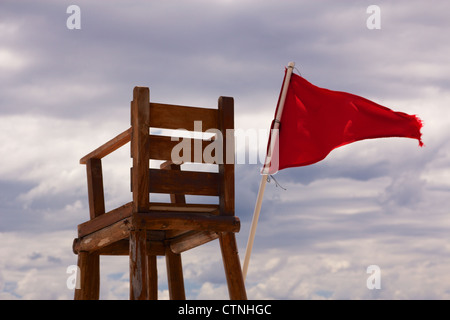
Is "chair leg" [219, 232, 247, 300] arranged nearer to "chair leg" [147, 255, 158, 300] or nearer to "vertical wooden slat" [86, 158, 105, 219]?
"vertical wooden slat" [86, 158, 105, 219]

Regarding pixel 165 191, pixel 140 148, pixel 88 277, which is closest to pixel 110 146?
pixel 140 148

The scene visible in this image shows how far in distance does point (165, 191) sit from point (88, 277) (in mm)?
2133

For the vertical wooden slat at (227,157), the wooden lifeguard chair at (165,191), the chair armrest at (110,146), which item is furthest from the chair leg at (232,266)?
the chair armrest at (110,146)

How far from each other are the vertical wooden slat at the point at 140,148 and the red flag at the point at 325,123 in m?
1.93

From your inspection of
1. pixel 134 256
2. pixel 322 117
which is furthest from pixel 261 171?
pixel 134 256

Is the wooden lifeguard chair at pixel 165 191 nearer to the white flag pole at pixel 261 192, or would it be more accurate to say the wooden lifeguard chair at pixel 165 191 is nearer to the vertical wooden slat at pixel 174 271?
the white flag pole at pixel 261 192

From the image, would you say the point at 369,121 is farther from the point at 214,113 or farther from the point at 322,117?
the point at 214,113

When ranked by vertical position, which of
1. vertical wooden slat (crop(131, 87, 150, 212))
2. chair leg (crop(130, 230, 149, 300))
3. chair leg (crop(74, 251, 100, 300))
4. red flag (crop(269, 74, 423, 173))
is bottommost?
chair leg (crop(130, 230, 149, 300))

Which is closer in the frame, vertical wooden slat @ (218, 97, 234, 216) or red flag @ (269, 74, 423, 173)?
vertical wooden slat @ (218, 97, 234, 216)

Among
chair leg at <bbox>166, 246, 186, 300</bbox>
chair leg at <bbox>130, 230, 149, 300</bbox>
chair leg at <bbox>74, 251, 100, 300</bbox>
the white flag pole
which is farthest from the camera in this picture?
chair leg at <bbox>166, 246, 186, 300</bbox>

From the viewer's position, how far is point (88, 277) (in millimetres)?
9430

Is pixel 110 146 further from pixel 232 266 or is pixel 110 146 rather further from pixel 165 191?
pixel 232 266

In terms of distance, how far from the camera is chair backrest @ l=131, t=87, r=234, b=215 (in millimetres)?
7973

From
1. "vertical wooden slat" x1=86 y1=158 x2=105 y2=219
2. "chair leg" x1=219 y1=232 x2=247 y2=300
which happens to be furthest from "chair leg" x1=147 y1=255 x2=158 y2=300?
"chair leg" x1=219 y1=232 x2=247 y2=300
